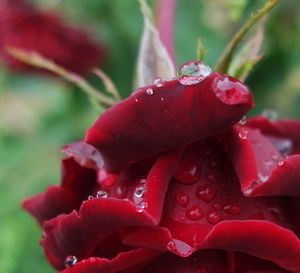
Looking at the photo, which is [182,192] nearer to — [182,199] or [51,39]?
[182,199]

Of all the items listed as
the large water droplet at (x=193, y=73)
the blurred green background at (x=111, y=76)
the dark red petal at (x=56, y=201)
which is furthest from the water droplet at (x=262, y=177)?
the blurred green background at (x=111, y=76)

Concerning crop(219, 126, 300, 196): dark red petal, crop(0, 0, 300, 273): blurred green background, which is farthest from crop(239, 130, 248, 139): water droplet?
crop(0, 0, 300, 273): blurred green background

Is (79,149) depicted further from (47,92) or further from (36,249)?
(47,92)

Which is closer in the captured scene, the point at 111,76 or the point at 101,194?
the point at 101,194

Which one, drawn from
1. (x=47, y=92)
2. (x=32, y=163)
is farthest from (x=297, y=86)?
(x=47, y=92)

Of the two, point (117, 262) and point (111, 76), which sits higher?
point (117, 262)

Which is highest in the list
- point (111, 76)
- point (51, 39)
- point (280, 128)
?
point (280, 128)

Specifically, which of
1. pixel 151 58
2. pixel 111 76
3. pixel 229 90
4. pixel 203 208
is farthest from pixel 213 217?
pixel 111 76

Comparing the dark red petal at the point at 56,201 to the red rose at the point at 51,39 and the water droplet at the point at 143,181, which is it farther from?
the red rose at the point at 51,39
